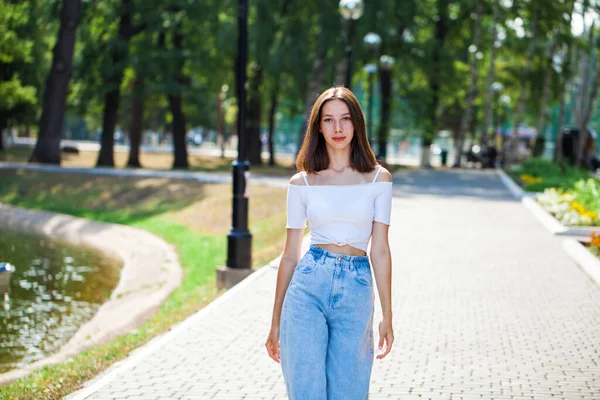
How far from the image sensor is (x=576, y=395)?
6.13m

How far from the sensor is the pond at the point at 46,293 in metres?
10.7

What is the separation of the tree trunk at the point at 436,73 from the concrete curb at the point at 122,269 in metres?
20.1

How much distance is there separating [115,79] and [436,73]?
44.4ft

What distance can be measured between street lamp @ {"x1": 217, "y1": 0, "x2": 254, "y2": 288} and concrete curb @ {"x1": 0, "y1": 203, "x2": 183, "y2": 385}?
128 cm

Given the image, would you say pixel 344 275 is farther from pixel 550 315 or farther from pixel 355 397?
pixel 550 315

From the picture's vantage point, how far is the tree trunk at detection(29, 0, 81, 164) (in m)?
A: 33.7

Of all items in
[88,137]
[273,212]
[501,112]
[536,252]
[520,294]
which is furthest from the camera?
[88,137]

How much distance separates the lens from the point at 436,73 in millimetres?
40031

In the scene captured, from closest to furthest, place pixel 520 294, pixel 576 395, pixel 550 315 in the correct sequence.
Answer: pixel 576 395 → pixel 550 315 → pixel 520 294

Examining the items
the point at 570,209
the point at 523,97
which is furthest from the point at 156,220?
the point at 523,97

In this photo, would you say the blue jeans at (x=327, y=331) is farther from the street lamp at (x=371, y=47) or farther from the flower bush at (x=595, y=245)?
the street lamp at (x=371, y=47)

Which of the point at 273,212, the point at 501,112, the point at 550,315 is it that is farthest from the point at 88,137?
the point at 550,315

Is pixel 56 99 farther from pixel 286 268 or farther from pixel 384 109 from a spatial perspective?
pixel 286 268

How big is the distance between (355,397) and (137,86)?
1318 inches
